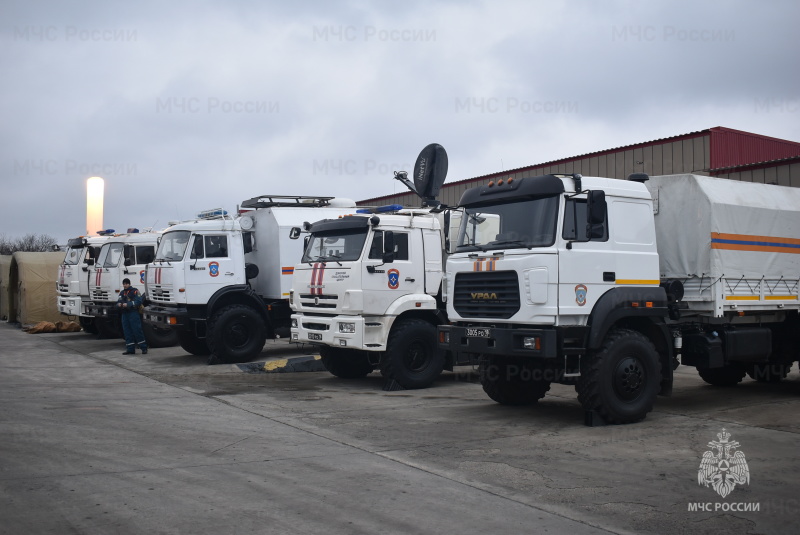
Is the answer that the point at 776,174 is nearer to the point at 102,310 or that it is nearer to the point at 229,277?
the point at 229,277

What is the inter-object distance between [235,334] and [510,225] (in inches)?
337

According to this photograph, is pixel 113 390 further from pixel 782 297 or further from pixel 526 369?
pixel 782 297

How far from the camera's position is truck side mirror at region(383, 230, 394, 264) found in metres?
12.0

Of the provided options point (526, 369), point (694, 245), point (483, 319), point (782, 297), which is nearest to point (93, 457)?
point (483, 319)

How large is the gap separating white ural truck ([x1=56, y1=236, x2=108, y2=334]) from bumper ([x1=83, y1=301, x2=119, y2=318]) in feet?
2.19

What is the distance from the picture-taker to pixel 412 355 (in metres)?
12.3

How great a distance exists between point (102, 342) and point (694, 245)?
17.4 m

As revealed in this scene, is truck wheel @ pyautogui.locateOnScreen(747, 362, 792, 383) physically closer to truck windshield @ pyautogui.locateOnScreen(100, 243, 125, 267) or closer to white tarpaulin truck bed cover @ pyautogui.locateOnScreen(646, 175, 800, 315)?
white tarpaulin truck bed cover @ pyautogui.locateOnScreen(646, 175, 800, 315)

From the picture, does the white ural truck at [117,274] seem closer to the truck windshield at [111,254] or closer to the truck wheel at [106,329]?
the truck windshield at [111,254]

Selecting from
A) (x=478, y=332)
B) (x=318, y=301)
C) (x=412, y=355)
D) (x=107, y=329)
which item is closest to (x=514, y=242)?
(x=478, y=332)

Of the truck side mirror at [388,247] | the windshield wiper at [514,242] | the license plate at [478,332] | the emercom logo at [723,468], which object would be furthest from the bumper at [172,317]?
the emercom logo at [723,468]

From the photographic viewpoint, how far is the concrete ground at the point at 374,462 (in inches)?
216

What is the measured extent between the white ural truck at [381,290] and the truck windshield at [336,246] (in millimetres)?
17

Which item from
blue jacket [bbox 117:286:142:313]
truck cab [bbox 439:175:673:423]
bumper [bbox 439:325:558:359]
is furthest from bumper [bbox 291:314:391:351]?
blue jacket [bbox 117:286:142:313]
